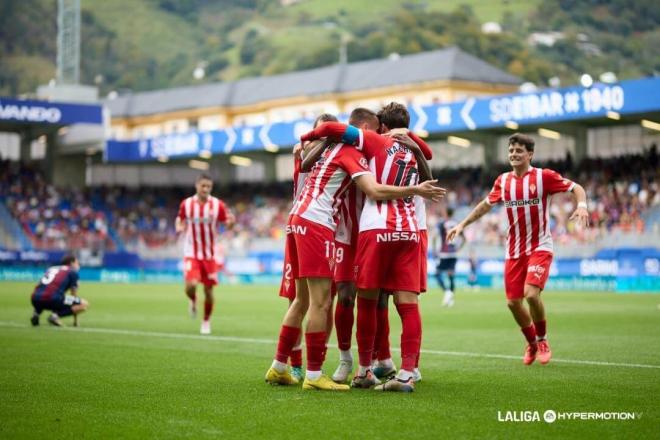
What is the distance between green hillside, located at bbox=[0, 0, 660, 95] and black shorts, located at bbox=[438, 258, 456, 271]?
65.1 metres

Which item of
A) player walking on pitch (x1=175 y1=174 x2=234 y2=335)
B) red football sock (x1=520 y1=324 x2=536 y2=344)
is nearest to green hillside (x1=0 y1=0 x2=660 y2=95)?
player walking on pitch (x1=175 y1=174 x2=234 y2=335)

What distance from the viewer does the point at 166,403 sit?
7965 millimetres

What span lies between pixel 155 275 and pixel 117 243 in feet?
19.9

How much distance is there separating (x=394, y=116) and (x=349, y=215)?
3.21 feet

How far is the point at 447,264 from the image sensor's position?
84.4ft

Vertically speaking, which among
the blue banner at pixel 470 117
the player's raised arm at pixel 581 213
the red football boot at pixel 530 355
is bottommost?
the red football boot at pixel 530 355

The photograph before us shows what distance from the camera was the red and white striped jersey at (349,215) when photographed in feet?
30.0

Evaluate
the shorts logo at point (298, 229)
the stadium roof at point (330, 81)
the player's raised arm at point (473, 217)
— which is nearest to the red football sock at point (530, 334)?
the player's raised arm at point (473, 217)

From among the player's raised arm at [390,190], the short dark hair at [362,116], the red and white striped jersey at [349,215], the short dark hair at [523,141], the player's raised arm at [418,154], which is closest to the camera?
the player's raised arm at [390,190]

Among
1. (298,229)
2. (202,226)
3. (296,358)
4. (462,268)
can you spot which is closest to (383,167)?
(298,229)

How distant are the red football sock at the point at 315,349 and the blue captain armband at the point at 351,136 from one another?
167 cm

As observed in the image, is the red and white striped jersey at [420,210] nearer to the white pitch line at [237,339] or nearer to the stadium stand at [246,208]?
the white pitch line at [237,339]

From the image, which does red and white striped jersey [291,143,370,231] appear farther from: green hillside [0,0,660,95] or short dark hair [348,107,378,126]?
green hillside [0,0,660,95]

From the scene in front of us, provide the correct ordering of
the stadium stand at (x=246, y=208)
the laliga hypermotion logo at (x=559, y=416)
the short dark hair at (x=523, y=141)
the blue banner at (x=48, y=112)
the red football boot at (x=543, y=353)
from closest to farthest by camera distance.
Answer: the laliga hypermotion logo at (x=559, y=416) → the red football boot at (x=543, y=353) → the short dark hair at (x=523, y=141) → the stadium stand at (x=246, y=208) → the blue banner at (x=48, y=112)
